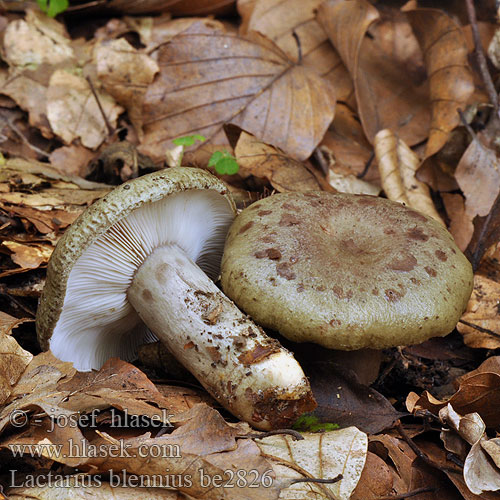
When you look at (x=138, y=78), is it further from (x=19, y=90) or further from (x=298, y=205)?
(x=298, y=205)

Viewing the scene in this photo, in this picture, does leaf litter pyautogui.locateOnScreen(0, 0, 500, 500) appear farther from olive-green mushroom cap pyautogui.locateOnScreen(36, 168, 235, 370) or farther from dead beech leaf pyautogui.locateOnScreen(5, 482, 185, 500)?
olive-green mushroom cap pyautogui.locateOnScreen(36, 168, 235, 370)

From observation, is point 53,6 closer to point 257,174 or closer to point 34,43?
point 34,43

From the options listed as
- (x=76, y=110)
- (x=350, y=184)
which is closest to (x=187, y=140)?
(x=350, y=184)

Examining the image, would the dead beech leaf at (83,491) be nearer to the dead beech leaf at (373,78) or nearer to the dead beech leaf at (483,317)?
the dead beech leaf at (483,317)

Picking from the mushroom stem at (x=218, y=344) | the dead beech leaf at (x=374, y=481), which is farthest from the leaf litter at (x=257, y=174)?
the mushroom stem at (x=218, y=344)

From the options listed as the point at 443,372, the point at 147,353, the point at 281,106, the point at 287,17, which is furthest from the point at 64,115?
the point at 443,372
